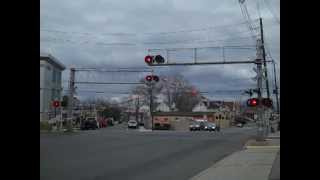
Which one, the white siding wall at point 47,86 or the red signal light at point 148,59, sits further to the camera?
the white siding wall at point 47,86

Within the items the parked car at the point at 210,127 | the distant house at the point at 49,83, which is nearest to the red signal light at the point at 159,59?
the distant house at the point at 49,83

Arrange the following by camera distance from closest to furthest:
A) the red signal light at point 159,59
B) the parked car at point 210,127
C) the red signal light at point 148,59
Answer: the red signal light at point 148,59 → the red signal light at point 159,59 → the parked car at point 210,127

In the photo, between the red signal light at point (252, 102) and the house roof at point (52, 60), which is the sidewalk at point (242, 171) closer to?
the red signal light at point (252, 102)

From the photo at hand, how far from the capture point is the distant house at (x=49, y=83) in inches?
3359

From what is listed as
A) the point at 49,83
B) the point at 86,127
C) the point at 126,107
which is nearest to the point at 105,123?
the point at 49,83

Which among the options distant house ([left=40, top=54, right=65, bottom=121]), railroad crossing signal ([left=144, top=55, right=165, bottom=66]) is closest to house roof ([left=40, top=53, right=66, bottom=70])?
distant house ([left=40, top=54, right=65, bottom=121])

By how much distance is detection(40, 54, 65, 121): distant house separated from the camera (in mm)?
85312

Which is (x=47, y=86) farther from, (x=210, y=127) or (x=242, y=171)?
(x=242, y=171)

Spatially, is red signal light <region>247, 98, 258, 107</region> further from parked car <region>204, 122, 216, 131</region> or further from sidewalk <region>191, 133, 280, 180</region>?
parked car <region>204, 122, 216, 131</region>
